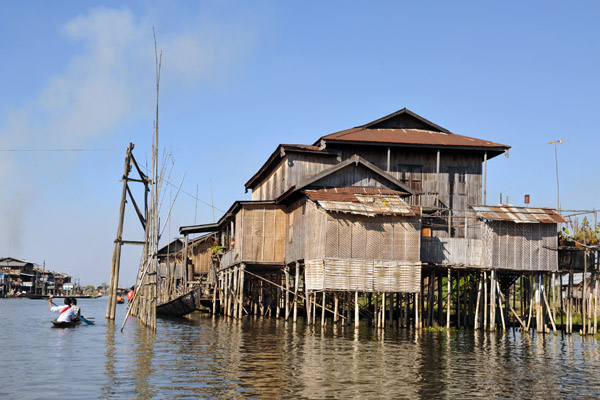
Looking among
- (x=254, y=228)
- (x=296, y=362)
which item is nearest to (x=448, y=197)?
(x=254, y=228)

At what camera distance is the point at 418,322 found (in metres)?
34.5

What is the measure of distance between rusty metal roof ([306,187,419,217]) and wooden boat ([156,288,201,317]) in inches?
503

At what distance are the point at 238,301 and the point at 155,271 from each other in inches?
539

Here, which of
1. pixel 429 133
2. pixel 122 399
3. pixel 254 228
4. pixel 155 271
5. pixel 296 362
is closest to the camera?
pixel 122 399

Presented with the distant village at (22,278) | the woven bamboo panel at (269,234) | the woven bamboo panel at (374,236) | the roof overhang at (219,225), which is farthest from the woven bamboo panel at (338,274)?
the distant village at (22,278)

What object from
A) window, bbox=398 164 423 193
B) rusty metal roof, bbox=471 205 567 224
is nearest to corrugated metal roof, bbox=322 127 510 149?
window, bbox=398 164 423 193

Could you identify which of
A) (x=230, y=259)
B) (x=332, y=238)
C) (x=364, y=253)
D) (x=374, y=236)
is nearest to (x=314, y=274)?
(x=332, y=238)

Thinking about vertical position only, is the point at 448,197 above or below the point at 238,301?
above

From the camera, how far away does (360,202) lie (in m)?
32.4

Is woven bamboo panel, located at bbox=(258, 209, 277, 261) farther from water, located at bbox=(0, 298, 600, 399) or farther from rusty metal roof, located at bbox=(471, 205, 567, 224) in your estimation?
rusty metal roof, located at bbox=(471, 205, 567, 224)

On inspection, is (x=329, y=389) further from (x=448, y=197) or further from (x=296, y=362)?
(x=448, y=197)

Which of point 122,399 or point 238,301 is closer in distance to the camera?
point 122,399

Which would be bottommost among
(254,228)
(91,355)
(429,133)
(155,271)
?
(91,355)

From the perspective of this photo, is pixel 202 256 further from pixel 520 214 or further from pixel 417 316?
pixel 520 214
